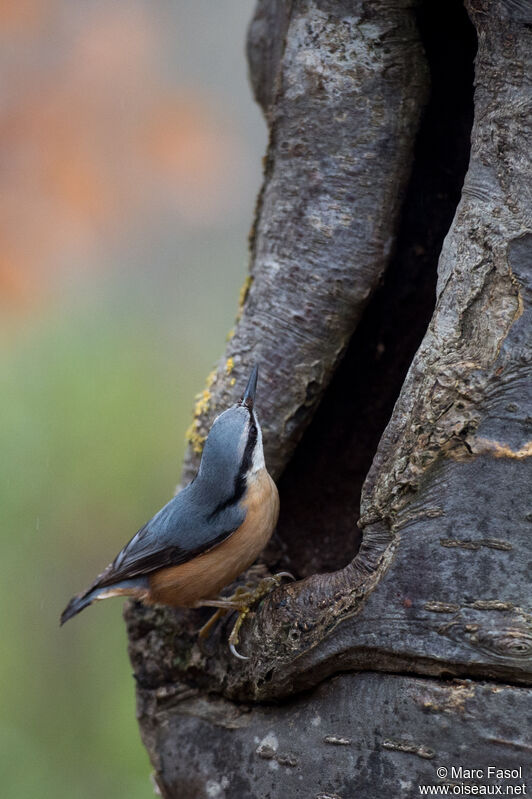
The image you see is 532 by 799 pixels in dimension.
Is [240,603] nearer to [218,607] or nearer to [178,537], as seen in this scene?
[218,607]

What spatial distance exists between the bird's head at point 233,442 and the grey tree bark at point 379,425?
0.31ft

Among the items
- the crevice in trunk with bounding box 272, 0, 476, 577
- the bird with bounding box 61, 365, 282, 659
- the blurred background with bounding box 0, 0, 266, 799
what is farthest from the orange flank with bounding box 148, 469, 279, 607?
the blurred background with bounding box 0, 0, 266, 799

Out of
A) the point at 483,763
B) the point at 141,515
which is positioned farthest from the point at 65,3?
the point at 483,763

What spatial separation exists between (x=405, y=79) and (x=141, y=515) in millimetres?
2999

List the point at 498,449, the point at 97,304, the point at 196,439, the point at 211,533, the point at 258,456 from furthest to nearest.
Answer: the point at 97,304
the point at 196,439
the point at 258,456
the point at 211,533
the point at 498,449

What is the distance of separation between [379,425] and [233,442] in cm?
63

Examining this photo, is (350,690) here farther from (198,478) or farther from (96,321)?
(96,321)

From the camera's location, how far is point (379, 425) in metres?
2.84

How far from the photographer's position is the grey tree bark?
1890 millimetres

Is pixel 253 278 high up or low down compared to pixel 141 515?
up

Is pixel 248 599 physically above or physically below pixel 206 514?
below

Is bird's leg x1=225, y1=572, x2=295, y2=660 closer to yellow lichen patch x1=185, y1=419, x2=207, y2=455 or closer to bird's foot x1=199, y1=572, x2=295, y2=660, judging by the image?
bird's foot x1=199, y1=572, x2=295, y2=660

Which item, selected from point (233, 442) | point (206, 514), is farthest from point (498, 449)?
point (206, 514)

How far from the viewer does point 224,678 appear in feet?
7.93
